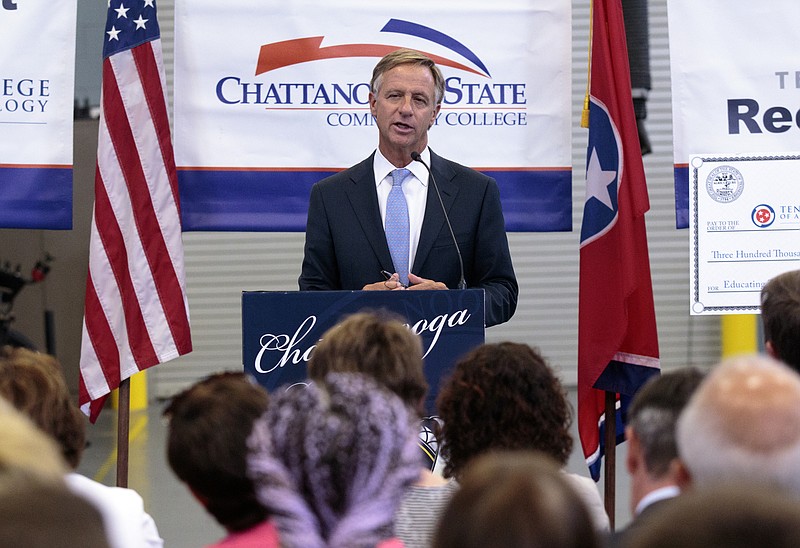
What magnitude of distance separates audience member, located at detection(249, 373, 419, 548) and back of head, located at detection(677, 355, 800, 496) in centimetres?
38

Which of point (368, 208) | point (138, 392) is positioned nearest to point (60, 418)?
point (368, 208)

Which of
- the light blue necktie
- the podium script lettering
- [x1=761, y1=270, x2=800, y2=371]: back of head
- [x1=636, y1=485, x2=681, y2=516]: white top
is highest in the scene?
the light blue necktie

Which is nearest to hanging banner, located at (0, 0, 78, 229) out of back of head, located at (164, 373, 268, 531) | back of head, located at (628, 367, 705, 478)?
back of head, located at (164, 373, 268, 531)

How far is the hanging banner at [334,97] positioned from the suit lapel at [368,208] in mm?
1004

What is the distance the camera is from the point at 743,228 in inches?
166

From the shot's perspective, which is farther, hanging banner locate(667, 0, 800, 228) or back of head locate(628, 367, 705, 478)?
hanging banner locate(667, 0, 800, 228)

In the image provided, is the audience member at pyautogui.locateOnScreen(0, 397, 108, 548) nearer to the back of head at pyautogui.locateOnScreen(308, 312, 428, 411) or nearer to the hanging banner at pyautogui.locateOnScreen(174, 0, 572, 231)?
the back of head at pyautogui.locateOnScreen(308, 312, 428, 411)

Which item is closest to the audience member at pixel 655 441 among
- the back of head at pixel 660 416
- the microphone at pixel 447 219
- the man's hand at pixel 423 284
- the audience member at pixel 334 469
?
the back of head at pixel 660 416

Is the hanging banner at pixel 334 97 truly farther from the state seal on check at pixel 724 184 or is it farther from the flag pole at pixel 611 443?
the flag pole at pixel 611 443

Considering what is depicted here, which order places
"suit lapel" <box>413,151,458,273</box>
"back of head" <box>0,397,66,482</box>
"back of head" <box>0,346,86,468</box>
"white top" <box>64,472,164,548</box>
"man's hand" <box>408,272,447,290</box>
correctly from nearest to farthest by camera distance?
"back of head" <box>0,397,66,482</box> < "white top" <box>64,472,164,548</box> < "back of head" <box>0,346,86,468</box> < "man's hand" <box>408,272,447,290</box> < "suit lapel" <box>413,151,458,273</box>

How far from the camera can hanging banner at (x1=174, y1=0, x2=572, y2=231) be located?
461 centimetres

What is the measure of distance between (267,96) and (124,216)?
81 centimetres

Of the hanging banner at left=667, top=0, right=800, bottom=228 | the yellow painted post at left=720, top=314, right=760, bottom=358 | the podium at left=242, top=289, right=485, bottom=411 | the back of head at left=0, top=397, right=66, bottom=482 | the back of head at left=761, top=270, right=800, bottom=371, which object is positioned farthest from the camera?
the yellow painted post at left=720, top=314, right=760, bottom=358

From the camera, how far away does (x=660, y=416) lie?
6.17 ft
